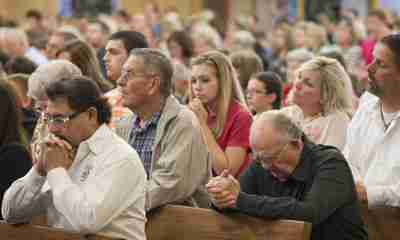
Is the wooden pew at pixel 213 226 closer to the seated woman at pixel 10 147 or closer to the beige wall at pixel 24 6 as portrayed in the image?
the seated woman at pixel 10 147

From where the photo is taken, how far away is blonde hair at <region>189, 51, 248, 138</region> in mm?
7574

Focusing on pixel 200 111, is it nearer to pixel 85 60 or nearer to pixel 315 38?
pixel 85 60

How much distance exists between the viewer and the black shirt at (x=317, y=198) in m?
5.44

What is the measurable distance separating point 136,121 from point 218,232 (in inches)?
45.1

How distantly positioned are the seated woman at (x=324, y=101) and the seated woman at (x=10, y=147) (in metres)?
2.05

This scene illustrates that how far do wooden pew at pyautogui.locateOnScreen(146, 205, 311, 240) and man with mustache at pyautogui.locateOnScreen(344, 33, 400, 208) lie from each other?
879mm

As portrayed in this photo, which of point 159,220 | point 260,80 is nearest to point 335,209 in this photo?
point 159,220

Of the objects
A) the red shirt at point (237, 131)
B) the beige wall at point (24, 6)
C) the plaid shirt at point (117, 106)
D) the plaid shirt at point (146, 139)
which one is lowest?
the beige wall at point (24, 6)

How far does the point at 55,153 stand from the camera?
5.14 meters

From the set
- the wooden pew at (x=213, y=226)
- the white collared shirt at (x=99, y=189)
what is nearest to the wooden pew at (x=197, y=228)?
the wooden pew at (x=213, y=226)

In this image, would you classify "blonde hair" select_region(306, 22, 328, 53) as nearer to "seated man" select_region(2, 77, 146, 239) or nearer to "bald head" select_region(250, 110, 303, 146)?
"bald head" select_region(250, 110, 303, 146)

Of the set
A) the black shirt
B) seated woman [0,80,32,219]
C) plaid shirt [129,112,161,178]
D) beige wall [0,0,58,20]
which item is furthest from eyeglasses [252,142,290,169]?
beige wall [0,0,58,20]

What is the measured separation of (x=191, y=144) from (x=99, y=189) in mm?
1276

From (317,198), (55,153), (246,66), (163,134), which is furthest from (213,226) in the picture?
(246,66)
